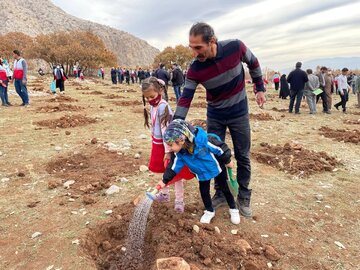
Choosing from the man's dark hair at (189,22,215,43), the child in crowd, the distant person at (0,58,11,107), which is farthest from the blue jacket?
the distant person at (0,58,11,107)

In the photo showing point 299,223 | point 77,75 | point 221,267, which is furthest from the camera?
point 77,75

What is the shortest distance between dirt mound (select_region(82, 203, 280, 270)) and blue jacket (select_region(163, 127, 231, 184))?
572mm

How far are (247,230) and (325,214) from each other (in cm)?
120

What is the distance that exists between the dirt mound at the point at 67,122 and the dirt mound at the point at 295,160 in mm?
5265

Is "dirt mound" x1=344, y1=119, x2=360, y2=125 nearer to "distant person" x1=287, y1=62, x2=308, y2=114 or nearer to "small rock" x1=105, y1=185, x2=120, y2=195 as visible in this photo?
"distant person" x1=287, y1=62, x2=308, y2=114

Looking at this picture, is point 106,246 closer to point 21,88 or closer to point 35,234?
point 35,234

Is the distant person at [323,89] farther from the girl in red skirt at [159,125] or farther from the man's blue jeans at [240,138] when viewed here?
the girl in red skirt at [159,125]

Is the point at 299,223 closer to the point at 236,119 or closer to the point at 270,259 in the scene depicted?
the point at 270,259

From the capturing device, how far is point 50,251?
3.29 metres

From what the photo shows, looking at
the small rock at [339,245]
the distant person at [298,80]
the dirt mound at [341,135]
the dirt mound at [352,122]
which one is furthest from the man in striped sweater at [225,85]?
the distant person at [298,80]

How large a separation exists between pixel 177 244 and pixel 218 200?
1101mm

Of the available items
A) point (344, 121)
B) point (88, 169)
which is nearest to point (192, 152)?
point (88, 169)

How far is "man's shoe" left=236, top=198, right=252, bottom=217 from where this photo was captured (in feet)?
12.9

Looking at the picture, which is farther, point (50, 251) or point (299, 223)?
point (299, 223)
